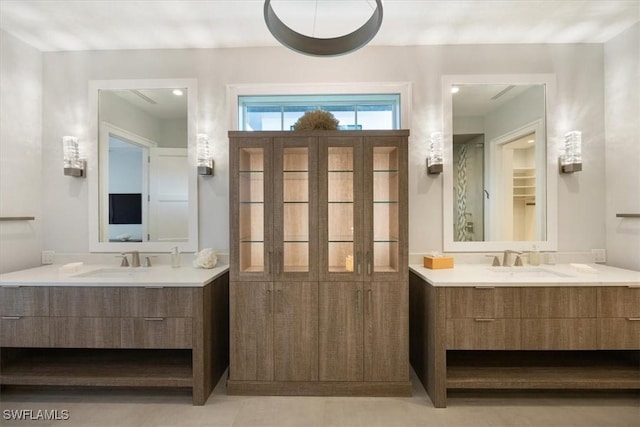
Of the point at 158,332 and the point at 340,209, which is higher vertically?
the point at 340,209

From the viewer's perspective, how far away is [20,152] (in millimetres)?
2725

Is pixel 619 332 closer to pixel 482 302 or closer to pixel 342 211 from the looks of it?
pixel 482 302


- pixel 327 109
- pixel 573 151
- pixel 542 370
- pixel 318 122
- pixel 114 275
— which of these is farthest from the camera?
pixel 327 109

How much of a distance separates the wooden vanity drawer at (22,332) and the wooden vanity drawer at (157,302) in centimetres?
64

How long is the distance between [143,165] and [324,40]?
2123mm

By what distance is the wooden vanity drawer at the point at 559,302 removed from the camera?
6.93ft

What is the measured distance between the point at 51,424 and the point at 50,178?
7.06 ft

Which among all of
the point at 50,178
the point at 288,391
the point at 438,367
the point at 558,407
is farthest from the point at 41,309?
the point at 558,407

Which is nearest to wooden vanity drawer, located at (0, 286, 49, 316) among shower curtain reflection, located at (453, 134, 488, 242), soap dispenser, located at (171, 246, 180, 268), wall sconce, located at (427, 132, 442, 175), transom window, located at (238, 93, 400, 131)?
soap dispenser, located at (171, 246, 180, 268)

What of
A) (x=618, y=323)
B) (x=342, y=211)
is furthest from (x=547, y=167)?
(x=342, y=211)

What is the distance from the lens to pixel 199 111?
2869 mm

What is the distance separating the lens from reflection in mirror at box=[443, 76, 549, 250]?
2.81 metres

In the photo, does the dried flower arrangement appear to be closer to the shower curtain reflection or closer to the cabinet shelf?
the shower curtain reflection

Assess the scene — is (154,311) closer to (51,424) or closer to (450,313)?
(51,424)
